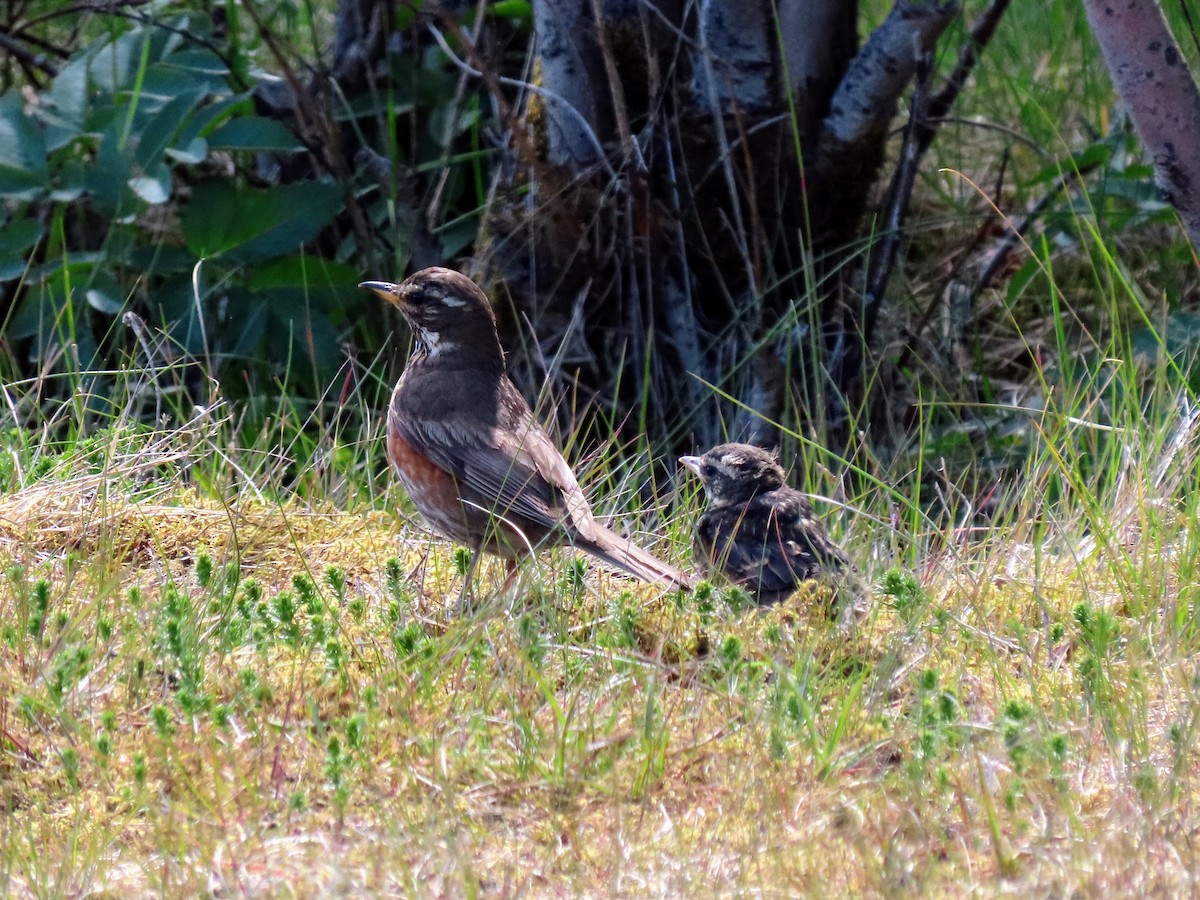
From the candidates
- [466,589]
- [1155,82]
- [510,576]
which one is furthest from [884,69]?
[466,589]

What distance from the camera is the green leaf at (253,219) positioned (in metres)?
6.58

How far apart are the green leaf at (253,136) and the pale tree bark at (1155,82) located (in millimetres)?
3485

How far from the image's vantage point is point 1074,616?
3.96 meters

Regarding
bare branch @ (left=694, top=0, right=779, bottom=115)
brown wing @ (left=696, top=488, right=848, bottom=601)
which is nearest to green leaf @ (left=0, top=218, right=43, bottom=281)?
bare branch @ (left=694, top=0, right=779, bottom=115)

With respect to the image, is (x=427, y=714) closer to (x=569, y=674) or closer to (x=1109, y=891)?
(x=569, y=674)

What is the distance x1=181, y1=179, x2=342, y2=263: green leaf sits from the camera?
658cm

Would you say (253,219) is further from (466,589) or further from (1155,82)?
(1155,82)

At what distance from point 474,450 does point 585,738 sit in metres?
1.95

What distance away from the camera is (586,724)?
3.36 metres

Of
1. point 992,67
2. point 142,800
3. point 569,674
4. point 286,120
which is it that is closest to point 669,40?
point 286,120

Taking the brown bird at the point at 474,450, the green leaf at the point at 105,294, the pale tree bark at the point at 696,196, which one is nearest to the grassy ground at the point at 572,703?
the brown bird at the point at 474,450

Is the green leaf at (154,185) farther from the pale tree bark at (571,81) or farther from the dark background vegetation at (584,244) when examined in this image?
the pale tree bark at (571,81)

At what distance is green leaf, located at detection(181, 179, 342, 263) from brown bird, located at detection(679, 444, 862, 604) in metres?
2.69

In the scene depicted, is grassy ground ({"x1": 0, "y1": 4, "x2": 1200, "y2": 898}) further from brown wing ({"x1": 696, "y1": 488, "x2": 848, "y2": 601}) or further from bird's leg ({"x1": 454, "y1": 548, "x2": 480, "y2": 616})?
→ brown wing ({"x1": 696, "y1": 488, "x2": 848, "y2": 601})
